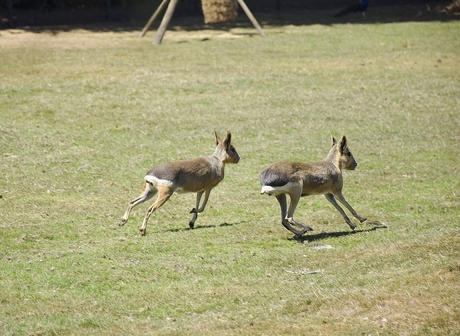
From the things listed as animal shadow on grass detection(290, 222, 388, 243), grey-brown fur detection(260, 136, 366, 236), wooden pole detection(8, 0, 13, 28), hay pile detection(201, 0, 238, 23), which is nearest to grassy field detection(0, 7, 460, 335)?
animal shadow on grass detection(290, 222, 388, 243)

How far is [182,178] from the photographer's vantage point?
41.0ft

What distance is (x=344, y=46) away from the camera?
27719 millimetres

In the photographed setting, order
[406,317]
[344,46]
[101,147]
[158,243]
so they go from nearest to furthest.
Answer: [406,317]
[158,243]
[101,147]
[344,46]

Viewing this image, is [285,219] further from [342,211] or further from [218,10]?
[218,10]

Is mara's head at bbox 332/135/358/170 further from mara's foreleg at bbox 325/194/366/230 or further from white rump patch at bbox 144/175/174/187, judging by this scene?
white rump patch at bbox 144/175/174/187

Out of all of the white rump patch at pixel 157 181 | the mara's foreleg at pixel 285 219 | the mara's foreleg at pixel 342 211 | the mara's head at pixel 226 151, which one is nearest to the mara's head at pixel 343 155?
the mara's foreleg at pixel 342 211

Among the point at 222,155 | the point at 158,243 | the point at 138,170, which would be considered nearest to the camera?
the point at 158,243

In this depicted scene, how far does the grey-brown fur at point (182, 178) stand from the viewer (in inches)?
485

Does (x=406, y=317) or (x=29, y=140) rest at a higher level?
(x=406, y=317)

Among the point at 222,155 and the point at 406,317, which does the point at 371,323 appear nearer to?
the point at 406,317

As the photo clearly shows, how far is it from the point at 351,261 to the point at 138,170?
630cm

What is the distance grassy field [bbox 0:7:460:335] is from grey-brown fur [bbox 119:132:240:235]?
441 mm

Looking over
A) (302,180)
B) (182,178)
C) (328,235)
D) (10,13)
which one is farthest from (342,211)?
(10,13)

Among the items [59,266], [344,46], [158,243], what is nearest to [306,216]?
[158,243]
